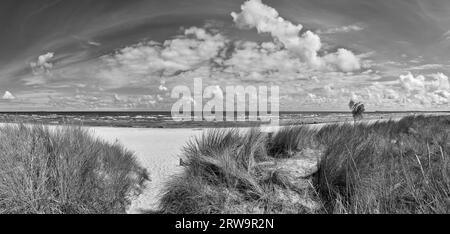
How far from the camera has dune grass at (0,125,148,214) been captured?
370 centimetres

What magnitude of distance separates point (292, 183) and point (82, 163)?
3.35m

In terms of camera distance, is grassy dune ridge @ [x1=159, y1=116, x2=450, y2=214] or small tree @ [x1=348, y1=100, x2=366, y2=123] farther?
small tree @ [x1=348, y1=100, x2=366, y2=123]

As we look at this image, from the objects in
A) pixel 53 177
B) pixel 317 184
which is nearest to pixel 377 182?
pixel 317 184

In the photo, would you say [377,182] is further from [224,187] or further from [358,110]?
[358,110]

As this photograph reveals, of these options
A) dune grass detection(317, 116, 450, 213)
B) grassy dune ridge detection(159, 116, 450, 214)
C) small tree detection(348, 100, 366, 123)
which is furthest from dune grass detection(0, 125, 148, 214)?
small tree detection(348, 100, 366, 123)

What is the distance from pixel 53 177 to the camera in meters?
4.00

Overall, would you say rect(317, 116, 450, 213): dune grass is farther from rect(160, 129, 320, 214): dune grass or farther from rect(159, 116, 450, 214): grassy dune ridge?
rect(160, 129, 320, 214): dune grass

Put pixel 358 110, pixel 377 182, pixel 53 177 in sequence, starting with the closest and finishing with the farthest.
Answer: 1. pixel 377 182
2. pixel 53 177
3. pixel 358 110

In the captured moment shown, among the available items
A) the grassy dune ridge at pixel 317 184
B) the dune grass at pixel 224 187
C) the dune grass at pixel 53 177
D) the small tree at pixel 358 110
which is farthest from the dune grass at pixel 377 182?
the small tree at pixel 358 110

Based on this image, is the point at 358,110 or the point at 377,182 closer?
the point at 377,182

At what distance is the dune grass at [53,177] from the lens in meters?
3.70

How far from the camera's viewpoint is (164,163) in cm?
1004
